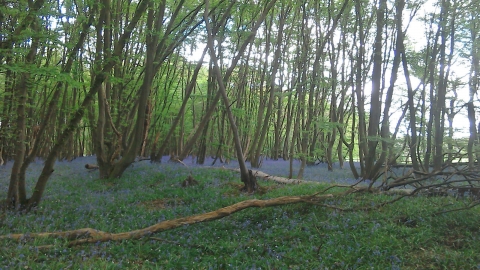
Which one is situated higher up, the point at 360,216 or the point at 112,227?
the point at 360,216

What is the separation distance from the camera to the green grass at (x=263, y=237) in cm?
483

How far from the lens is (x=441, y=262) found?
474 centimetres

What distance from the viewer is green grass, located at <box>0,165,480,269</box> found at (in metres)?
4.83

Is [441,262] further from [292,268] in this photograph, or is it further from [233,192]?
[233,192]

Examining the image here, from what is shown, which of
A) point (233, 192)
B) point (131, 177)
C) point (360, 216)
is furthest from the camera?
point (131, 177)

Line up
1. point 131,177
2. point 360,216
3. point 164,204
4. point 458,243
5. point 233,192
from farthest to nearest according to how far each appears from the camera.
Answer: point 131,177
point 233,192
point 164,204
point 360,216
point 458,243

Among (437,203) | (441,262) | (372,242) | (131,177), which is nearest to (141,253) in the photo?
(372,242)

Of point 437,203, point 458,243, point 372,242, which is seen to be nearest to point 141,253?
point 372,242

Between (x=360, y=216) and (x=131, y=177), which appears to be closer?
(x=360, y=216)

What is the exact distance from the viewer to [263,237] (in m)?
6.20

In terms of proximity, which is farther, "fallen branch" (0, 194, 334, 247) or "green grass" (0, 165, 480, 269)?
"fallen branch" (0, 194, 334, 247)

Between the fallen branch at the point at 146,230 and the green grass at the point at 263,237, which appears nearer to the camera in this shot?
the green grass at the point at 263,237

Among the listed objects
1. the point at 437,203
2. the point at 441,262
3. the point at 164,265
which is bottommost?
the point at 164,265

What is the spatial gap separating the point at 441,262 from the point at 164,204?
6.78m
